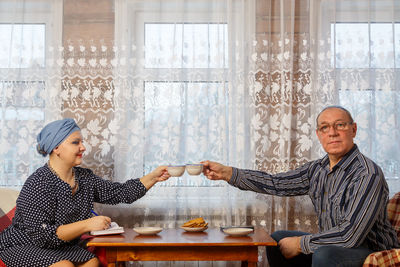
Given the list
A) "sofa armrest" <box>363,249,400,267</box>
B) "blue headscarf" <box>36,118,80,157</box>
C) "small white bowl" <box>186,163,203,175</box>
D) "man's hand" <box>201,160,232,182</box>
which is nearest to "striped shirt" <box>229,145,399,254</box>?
"sofa armrest" <box>363,249,400,267</box>

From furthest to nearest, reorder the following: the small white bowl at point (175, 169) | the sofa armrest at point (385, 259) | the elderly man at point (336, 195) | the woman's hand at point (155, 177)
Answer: the woman's hand at point (155, 177) < the small white bowl at point (175, 169) < the elderly man at point (336, 195) < the sofa armrest at point (385, 259)

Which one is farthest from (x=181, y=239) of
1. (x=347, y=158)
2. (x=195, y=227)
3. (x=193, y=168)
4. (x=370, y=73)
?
(x=370, y=73)

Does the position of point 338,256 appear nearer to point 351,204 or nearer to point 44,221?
point 351,204

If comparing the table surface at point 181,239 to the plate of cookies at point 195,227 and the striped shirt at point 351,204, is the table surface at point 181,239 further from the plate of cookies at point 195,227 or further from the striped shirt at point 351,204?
the striped shirt at point 351,204

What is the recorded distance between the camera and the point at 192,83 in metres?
3.11

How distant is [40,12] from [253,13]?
1436 mm

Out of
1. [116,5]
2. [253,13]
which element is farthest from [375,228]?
[116,5]

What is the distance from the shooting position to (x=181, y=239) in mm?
2242

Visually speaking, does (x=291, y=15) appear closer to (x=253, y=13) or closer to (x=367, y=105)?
(x=253, y=13)

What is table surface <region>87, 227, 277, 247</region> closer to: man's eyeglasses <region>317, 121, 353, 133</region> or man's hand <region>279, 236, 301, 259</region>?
man's hand <region>279, 236, 301, 259</region>

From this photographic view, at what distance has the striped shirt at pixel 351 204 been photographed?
84.0 inches

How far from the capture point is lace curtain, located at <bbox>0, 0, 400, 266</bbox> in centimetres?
309

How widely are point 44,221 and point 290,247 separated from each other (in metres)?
1.22

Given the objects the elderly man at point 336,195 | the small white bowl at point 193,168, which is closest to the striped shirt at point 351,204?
the elderly man at point 336,195
